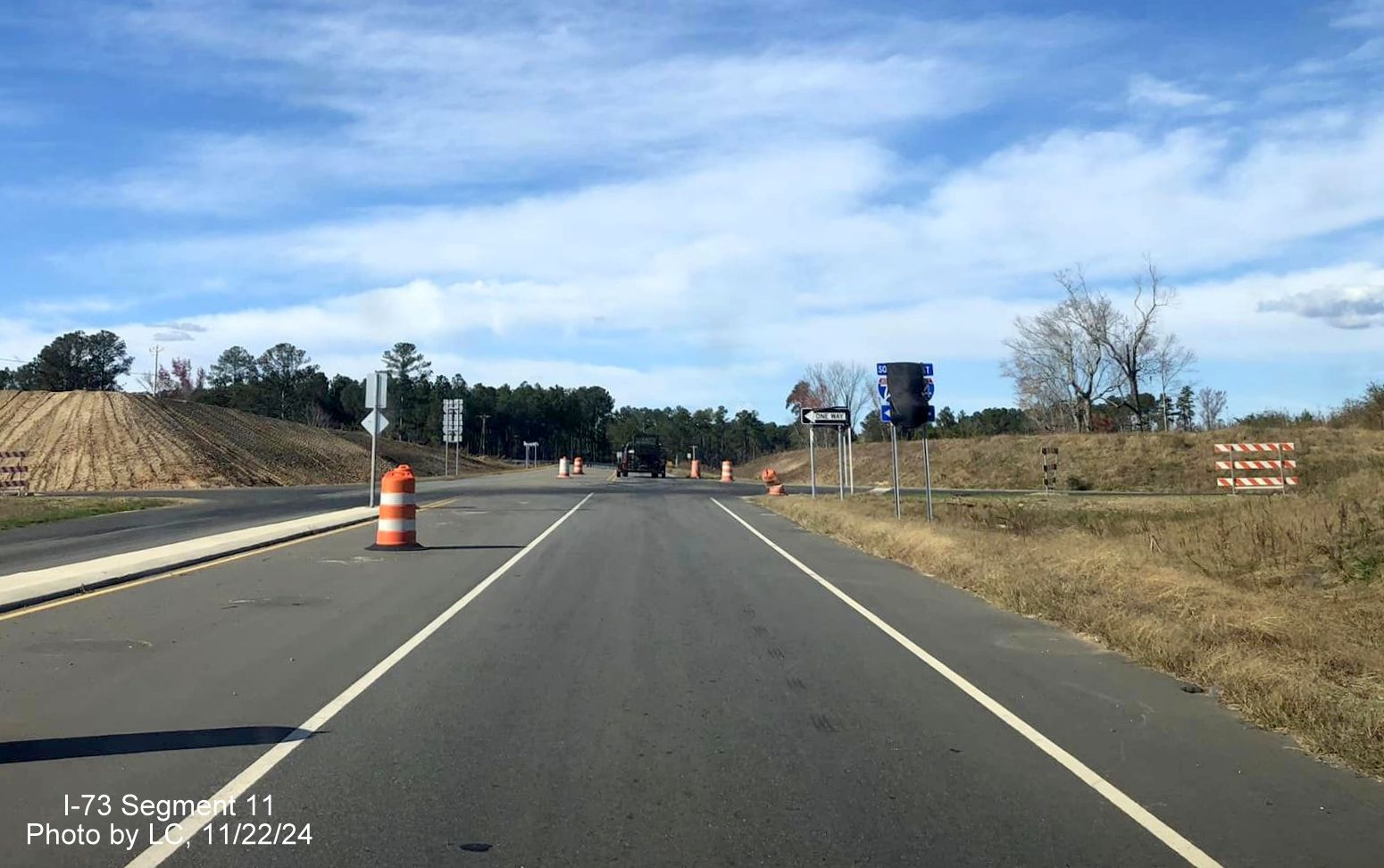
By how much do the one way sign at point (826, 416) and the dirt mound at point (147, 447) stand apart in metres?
42.1

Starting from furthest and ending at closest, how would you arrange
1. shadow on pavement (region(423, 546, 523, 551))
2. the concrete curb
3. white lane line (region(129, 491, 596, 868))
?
shadow on pavement (region(423, 546, 523, 551)) → the concrete curb → white lane line (region(129, 491, 596, 868))

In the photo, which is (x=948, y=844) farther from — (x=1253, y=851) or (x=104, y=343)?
(x=104, y=343)

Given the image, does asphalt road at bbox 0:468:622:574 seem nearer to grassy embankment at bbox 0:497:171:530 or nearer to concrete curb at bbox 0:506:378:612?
grassy embankment at bbox 0:497:171:530

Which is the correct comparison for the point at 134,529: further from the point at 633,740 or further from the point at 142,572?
the point at 633,740

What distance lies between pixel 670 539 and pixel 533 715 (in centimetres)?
1429

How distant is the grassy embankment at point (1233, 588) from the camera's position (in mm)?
7562

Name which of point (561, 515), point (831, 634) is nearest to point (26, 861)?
point (831, 634)

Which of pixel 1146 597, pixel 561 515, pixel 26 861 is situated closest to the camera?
pixel 26 861

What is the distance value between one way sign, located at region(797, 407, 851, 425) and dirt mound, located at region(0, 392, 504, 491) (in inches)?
1658

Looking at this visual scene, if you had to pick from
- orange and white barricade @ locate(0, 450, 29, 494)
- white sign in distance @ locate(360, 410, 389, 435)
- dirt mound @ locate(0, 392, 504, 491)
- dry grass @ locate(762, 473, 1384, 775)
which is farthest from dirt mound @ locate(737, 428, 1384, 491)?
orange and white barricade @ locate(0, 450, 29, 494)

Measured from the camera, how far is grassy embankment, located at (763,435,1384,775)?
7562 mm

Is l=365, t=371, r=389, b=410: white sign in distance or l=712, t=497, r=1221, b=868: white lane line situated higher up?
l=365, t=371, r=389, b=410: white sign in distance

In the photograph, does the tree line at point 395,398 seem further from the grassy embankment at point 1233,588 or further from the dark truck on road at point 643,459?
the grassy embankment at point 1233,588

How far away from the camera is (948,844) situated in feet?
16.2
